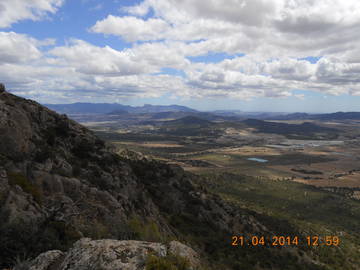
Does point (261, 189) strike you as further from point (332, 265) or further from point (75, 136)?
point (75, 136)

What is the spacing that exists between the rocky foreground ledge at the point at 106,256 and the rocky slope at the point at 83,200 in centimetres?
241

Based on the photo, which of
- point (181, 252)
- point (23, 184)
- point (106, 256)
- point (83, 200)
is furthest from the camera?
point (83, 200)

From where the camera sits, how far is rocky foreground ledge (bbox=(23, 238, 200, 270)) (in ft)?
28.4

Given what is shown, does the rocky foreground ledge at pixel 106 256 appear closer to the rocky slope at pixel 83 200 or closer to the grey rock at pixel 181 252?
the grey rock at pixel 181 252

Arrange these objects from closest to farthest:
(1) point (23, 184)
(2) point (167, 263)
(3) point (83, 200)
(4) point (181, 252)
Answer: (2) point (167, 263) < (4) point (181, 252) < (1) point (23, 184) < (3) point (83, 200)

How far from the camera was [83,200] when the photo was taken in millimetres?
21094

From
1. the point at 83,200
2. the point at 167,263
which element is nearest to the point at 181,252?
the point at 167,263

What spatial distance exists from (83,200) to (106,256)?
13.6m

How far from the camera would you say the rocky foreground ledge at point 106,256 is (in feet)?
28.4

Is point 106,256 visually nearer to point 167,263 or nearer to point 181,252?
point 167,263
